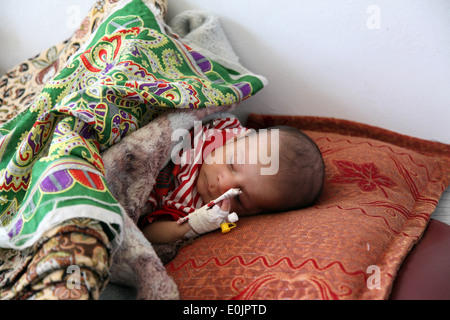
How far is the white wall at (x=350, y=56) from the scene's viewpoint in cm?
130

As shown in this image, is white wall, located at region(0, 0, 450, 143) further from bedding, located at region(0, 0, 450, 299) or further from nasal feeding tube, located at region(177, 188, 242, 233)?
nasal feeding tube, located at region(177, 188, 242, 233)

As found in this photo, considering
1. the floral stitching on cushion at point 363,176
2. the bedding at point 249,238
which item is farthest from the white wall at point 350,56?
the floral stitching on cushion at point 363,176

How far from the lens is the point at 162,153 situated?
1031mm

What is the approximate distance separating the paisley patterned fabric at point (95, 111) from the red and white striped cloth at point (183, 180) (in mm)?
94

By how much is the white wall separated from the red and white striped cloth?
448mm

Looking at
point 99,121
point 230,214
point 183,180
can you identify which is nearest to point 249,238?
point 230,214

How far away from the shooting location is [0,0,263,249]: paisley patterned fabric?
0.74 meters

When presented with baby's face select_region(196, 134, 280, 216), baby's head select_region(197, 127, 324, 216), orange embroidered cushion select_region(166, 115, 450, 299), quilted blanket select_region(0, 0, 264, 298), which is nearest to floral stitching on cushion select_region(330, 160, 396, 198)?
orange embroidered cushion select_region(166, 115, 450, 299)

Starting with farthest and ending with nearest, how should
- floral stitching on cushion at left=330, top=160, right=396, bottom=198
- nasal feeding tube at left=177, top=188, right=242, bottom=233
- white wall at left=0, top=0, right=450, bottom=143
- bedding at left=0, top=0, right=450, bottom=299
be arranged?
white wall at left=0, top=0, right=450, bottom=143, floral stitching on cushion at left=330, top=160, right=396, bottom=198, nasal feeding tube at left=177, top=188, right=242, bottom=233, bedding at left=0, top=0, right=450, bottom=299

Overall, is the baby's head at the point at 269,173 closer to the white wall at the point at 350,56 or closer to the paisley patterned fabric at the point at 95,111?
the paisley patterned fabric at the point at 95,111

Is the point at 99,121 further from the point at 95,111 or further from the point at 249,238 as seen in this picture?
the point at 249,238
